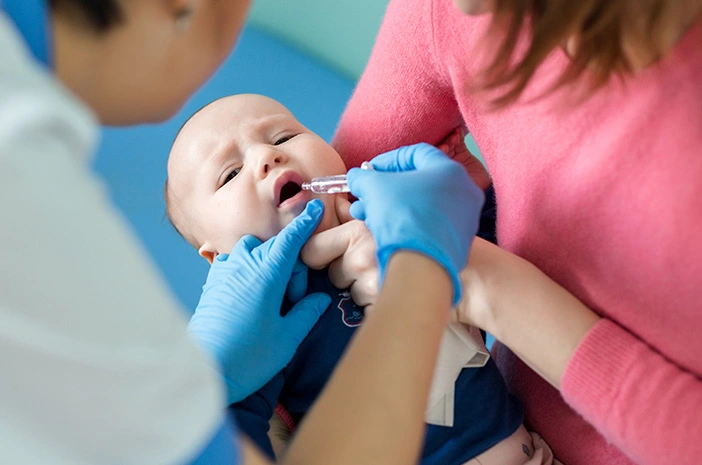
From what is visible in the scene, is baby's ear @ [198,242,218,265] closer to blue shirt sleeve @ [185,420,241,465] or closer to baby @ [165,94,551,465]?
baby @ [165,94,551,465]

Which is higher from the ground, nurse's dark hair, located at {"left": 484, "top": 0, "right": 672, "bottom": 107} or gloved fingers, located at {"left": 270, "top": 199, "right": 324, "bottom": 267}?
nurse's dark hair, located at {"left": 484, "top": 0, "right": 672, "bottom": 107}

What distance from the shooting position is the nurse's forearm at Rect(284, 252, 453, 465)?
1.75 feet

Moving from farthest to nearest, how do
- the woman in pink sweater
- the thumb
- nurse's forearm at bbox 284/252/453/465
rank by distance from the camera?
the thumb < the woman in pink sweater < nurse's forearm at bbox 284/252/453/465

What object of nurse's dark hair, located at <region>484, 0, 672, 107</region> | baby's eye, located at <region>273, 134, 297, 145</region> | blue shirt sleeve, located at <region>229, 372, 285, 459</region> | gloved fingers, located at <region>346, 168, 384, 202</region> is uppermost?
nurse's dark hair, located at <region>484, 0, 672, 107</region>

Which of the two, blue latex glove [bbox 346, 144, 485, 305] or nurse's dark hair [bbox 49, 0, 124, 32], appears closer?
nurse's dark hair [bbox 49, 0, 124, 32]

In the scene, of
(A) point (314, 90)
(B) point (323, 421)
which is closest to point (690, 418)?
(B) point (323, 421)

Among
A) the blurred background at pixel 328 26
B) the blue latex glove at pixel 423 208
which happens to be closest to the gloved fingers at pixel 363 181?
the blue latex glove at pixel 423 208

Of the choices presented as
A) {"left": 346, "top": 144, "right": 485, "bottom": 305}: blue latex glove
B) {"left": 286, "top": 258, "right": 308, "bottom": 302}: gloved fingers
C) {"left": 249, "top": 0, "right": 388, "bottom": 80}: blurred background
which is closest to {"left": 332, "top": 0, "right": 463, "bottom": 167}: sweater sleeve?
{"left": 346, "top": 144, "right": 485, "bottom": 305}: blue latex glove

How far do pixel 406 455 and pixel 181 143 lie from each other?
0.71 meters

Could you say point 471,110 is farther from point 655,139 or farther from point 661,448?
point 661,448

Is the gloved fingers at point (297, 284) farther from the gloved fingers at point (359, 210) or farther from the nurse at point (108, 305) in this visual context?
the nurse at point (108, 305)

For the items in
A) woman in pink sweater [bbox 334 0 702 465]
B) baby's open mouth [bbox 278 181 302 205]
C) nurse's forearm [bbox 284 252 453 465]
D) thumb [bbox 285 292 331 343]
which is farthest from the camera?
baby's open mouth [bbox 278 181 302 205]

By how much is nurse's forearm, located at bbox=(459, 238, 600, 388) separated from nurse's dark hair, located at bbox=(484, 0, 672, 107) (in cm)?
19

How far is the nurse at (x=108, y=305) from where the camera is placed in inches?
13.9
